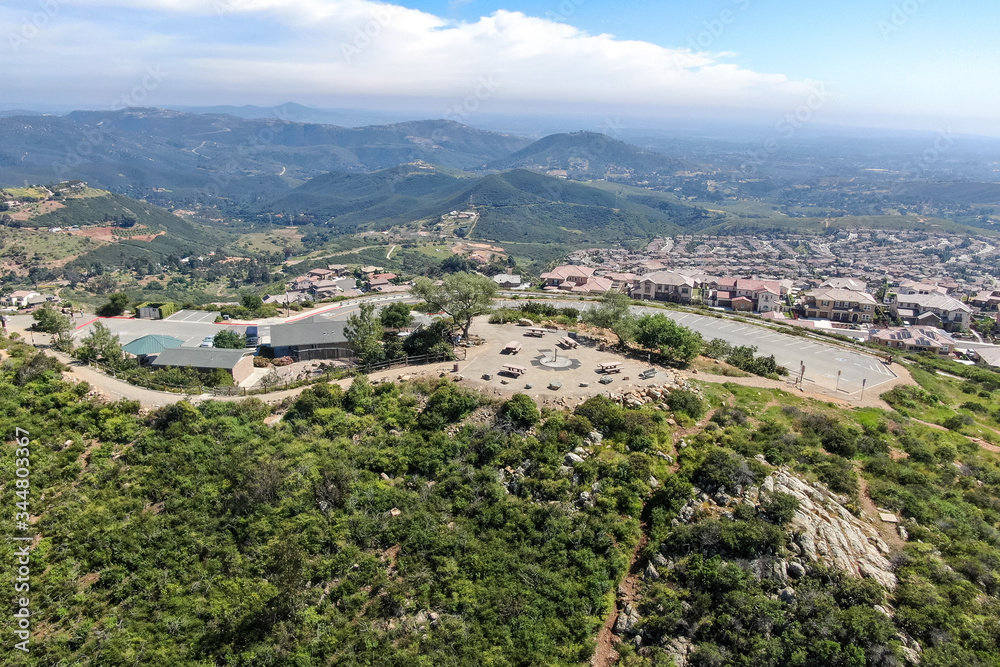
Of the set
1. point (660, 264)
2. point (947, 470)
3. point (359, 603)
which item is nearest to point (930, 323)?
point (660, 264)

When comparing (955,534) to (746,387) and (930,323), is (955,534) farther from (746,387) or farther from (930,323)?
(930,323)

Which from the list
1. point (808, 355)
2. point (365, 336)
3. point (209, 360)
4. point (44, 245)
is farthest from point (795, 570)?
point (44, 245)

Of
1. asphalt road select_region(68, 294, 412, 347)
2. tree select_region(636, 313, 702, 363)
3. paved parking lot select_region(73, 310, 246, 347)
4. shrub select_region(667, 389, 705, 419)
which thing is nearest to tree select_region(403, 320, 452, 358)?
tree select_region(636, 313, 702, 363)

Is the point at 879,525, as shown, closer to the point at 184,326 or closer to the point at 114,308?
the point at 184,326

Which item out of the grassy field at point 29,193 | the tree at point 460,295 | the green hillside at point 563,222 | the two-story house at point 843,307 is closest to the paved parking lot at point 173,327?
the tree at point 460,295

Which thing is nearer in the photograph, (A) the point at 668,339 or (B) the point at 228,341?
(A) the point at 668,339

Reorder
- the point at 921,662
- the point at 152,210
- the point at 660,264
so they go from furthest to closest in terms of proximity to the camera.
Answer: the point at 152,210 → the point at 660,264 → the point at 921,662

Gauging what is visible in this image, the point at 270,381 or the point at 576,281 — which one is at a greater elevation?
the point at 270,381
